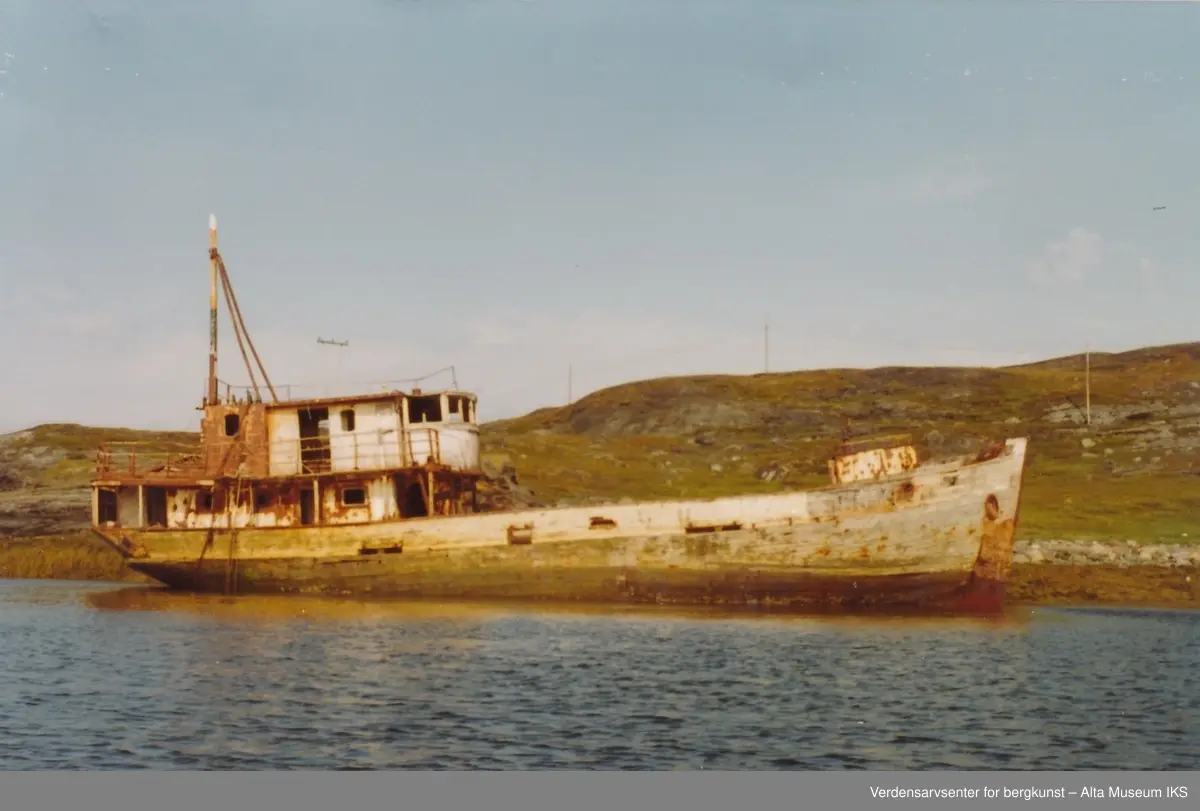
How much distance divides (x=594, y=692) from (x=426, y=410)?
1988 cm

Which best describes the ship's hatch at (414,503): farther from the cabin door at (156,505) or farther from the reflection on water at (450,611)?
the cabin door at (156,505)

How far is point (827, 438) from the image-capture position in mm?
81438

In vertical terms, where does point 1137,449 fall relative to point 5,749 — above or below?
above

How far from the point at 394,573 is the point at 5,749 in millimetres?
19723

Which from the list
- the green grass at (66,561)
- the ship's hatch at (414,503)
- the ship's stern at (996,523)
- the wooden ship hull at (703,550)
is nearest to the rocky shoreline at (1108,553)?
the ship's stern at (996,523)

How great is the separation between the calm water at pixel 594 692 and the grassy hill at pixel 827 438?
20823 millimetres

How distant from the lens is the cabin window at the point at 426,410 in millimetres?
41406

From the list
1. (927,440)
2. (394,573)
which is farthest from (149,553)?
(927,440)

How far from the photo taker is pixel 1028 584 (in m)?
42.0

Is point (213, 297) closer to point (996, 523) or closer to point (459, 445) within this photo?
point (459, 445)

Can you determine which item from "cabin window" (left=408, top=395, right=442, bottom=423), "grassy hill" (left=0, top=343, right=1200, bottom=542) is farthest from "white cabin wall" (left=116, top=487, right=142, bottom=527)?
"cabin window" (left=408, top=395, right=442, bottom=423)

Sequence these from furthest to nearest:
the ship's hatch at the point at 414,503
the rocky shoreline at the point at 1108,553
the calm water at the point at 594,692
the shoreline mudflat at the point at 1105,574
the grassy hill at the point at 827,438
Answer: the grassy hill at the point at 827,438
the rocky shoreline at the point at 1108,553
the ship's hatch at the point at 414,503
the shoreline mudflat at the point at 1105,574
the calm water at the point at 594,692

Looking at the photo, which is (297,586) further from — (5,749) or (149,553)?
(5,749)
